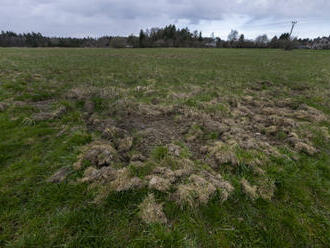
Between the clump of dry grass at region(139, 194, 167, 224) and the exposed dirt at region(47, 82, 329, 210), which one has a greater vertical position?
the exposed dirt at region(47, 82, 329, 210)

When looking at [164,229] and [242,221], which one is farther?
[242,221]

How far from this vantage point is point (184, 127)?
523 centimetres

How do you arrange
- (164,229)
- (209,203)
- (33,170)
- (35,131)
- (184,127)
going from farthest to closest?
(184,127) < (35,131) < (33,170) < (209,203) < (164,229)

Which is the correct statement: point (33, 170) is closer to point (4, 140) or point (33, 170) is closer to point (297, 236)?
point (4, 140)

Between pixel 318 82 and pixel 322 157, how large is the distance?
1079 centimetres

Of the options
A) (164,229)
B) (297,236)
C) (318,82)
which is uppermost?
(318,82)

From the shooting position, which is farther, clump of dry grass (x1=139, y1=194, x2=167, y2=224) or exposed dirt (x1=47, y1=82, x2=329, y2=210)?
exposed dirt (x1=47, y1=82, x2=329, y2=210)

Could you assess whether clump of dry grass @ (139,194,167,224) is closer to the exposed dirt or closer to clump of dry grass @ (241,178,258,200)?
the exposed dirt

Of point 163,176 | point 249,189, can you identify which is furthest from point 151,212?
point 249,189

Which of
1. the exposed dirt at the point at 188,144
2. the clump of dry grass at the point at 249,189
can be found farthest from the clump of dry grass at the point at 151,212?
the clump of dry grass at the point at 249,189

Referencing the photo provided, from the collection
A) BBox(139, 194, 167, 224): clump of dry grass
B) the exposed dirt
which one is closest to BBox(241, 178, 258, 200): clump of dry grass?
the exposed dirt

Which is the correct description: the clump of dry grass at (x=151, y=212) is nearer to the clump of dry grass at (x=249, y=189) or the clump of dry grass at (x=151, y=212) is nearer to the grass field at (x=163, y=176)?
the grass field at (x=163, y=176)

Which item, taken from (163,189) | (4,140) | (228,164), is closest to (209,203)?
(163,189)

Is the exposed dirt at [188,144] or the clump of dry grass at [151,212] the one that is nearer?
the clump of dry grass at [151,212]
